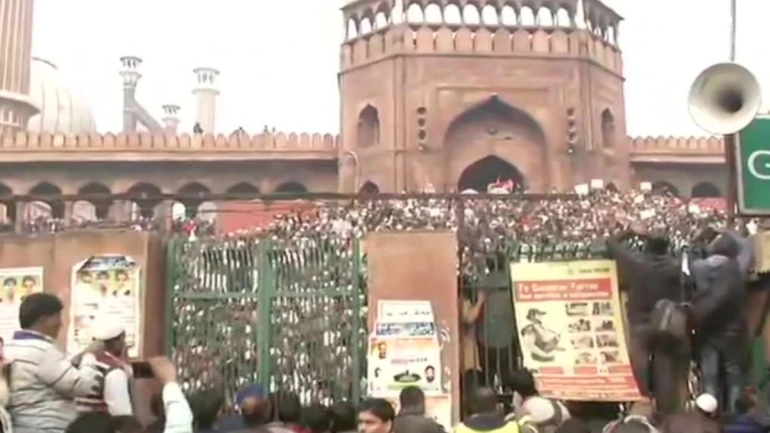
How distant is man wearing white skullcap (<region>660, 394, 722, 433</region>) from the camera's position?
360 cm

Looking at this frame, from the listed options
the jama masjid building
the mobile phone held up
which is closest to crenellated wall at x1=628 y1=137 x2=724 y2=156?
the jama masjid building

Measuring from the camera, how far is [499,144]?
62.2 ft

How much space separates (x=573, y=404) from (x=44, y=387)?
2608 millimetres

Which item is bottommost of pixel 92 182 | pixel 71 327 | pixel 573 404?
pixel 573 404

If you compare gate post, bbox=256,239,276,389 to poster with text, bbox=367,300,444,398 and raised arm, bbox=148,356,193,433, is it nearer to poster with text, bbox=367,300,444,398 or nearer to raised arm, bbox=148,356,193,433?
poster with text, bbox=367,300,444,398

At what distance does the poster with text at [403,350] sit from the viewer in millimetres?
5121

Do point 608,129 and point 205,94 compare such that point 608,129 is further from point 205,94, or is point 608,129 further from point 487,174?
point 205,94

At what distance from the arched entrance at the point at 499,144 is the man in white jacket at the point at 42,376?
50.9 feet

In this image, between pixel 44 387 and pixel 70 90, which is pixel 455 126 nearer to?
pixel 44 387

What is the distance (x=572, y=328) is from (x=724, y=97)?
1476 mm

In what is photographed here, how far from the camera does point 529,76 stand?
61.4 ft

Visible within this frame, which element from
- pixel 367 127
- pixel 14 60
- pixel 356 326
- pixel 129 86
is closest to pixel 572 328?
pixel 356 326

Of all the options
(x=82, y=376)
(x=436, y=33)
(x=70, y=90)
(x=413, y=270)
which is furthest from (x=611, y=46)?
(x=70, y=90)

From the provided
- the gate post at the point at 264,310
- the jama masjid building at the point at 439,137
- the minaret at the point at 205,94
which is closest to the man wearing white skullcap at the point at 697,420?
the gate post at the point at 264,310
